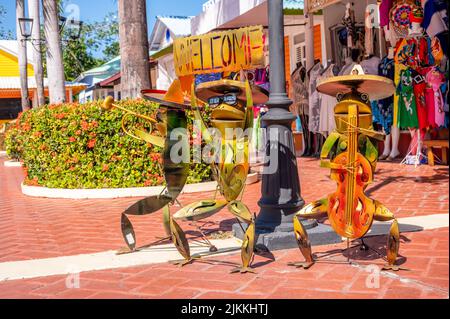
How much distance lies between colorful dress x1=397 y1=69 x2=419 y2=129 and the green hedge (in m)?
4.11

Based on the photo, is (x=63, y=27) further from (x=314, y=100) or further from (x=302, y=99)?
(x=314, y=100)

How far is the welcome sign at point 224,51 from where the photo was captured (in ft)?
15.3

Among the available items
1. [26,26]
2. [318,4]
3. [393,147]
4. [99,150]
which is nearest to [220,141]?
[99,150]

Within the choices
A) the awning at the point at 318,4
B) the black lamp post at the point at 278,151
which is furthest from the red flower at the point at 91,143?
the awning at the point at 318,4

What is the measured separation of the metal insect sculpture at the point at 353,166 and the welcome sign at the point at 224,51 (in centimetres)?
104

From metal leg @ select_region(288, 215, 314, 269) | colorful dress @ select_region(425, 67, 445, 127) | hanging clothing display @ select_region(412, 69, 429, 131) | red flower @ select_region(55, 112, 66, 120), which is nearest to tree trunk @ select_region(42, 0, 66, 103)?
red flower @ select_region(55, 112, 66, 120)

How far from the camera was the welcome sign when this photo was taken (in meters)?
4.67

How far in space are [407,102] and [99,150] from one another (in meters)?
5.77

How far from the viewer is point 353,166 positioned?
3.68 meters

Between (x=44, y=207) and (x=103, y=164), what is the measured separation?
1.14 meters

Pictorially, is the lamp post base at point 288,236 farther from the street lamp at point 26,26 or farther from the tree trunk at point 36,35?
the street lamp at point 26,26

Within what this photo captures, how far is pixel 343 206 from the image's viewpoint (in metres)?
3.75

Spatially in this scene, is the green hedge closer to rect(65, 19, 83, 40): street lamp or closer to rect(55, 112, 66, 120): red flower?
A: rect(55, 112, 66, 120): red flower

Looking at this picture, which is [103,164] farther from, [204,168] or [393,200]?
[393,200]
